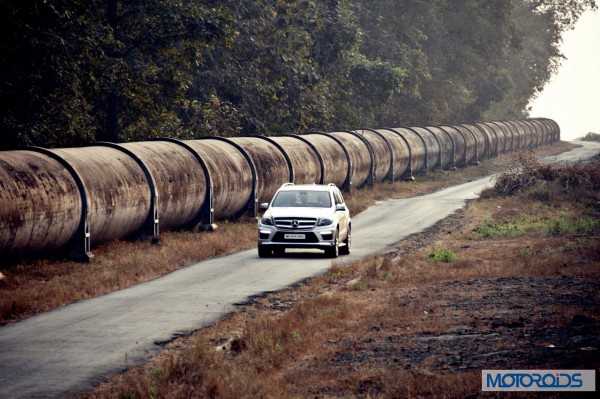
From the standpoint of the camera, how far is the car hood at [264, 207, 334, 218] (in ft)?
81.6

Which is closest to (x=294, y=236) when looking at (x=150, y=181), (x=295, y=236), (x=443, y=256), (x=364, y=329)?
(x=295, y=236)

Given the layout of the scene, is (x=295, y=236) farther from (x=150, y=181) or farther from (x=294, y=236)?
(x=150, y=181)

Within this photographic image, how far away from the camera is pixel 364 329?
14945mm

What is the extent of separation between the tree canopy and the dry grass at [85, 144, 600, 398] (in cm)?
1411

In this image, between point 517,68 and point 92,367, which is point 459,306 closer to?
point 92,367

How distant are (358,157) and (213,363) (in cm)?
3439

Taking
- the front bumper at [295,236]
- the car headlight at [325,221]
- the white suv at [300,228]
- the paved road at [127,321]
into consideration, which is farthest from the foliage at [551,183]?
the front bumper at [295,236]

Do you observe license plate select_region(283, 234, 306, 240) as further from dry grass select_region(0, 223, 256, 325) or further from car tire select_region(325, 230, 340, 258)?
dry grass select_region(0, 223, 256, 325)

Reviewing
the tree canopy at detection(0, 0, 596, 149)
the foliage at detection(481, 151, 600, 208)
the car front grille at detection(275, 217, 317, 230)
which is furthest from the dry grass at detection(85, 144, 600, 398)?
the tree canopy at detection(0, 0, 596, 149)

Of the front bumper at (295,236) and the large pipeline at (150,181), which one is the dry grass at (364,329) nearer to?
the front bumper at (295,236)

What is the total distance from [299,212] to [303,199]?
1243 millimetres

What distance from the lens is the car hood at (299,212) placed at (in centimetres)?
2486

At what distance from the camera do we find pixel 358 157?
45938 mm

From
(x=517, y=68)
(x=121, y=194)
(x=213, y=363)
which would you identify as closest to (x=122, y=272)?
(x=121, y=194)
